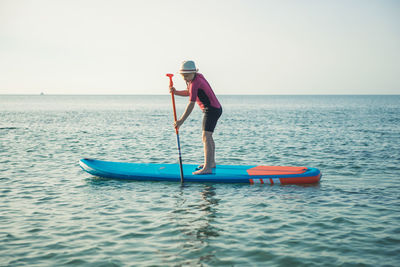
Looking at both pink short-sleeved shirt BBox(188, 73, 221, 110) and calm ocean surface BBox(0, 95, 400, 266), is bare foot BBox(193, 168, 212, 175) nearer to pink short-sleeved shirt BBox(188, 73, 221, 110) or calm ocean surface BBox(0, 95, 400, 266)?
calm ocean surface BBox(0, 95, 400, 266)

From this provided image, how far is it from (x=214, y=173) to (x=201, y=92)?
192 cm

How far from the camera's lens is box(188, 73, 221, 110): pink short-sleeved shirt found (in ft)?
27.1

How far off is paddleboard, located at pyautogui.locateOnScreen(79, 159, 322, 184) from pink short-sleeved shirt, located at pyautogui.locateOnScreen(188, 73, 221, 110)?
1641 millimetres

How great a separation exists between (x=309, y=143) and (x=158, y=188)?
1062 cm

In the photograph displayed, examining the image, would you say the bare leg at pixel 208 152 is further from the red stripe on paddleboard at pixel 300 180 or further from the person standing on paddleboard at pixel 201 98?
the red stripe on paddleboard at pixel 300 180

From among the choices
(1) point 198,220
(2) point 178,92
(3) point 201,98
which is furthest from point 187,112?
(1) point 198,220

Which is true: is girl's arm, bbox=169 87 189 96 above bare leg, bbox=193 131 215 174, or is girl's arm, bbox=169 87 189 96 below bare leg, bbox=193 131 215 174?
above

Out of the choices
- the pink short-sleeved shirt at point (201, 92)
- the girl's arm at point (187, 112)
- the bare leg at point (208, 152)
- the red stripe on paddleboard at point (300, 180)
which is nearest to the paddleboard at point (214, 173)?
the red stripe on paddleboard at point (300, 180)

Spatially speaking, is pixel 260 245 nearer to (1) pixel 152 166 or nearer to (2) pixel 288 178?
(2) pixel 288 178

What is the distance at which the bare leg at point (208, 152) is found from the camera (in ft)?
28.5

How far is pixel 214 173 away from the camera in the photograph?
8906mm

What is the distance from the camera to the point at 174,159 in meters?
13.5

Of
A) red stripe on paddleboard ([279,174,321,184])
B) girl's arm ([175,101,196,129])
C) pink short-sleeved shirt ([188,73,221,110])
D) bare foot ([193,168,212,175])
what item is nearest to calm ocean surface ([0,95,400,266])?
red stripe on paddleboard ([279,174,321,184])

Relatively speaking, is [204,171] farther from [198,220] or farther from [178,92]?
[198,220]
